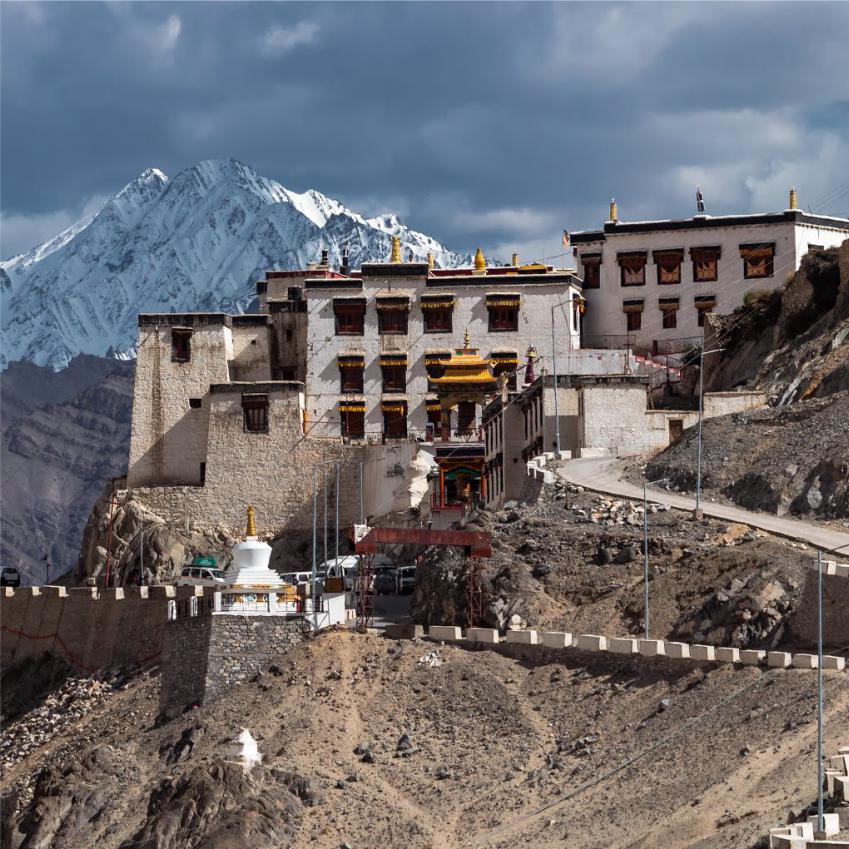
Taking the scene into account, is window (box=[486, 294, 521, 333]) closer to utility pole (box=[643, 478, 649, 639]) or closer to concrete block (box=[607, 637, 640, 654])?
utility pole (box=[643, 478, 649, 639])

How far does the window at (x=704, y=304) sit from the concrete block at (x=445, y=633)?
4763 cm

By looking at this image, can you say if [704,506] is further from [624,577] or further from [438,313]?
[438,313]

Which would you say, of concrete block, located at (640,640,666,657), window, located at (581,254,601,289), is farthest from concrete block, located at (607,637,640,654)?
window, located at (581,254,601,289)

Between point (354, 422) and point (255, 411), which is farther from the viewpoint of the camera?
point (354, 422)

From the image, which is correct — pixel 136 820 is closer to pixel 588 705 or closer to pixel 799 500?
pixel 588 705

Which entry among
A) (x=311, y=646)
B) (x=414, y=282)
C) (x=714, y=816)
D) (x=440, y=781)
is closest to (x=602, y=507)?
(x=311, y=646)

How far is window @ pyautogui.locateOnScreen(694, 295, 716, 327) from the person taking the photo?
125312mm

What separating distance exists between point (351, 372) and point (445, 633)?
4219cm

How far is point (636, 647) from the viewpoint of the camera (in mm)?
74500

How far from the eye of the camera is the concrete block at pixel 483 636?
79625mm

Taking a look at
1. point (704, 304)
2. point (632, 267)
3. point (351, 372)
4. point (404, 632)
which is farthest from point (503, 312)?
point (404, 632)

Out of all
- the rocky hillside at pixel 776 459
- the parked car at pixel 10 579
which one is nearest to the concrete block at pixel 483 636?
the rocky hillside at pixel 776 459

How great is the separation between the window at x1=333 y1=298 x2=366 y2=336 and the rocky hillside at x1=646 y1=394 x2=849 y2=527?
28471 millimetres

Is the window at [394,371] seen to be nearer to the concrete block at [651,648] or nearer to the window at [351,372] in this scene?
the window at [351,372]
